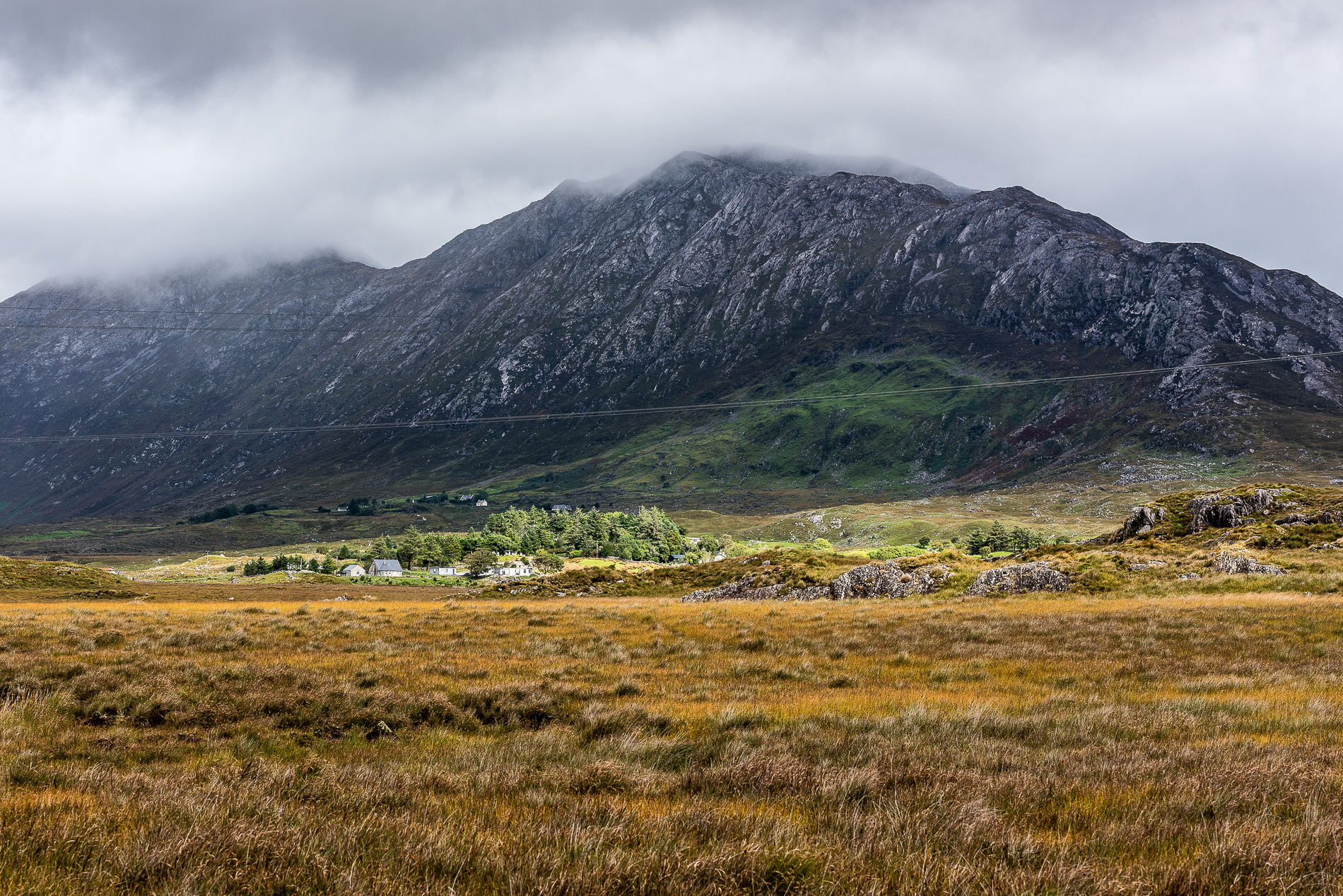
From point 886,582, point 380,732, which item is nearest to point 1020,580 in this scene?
point 886,582

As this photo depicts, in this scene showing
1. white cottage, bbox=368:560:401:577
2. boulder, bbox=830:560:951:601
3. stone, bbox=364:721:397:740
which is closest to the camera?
stone, bbox=364:721:397:740

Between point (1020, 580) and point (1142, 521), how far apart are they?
78.3 feet

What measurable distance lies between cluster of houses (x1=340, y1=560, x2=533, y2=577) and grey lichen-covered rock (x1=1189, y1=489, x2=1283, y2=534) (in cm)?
8393

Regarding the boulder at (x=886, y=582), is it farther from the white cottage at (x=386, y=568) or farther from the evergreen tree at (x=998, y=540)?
the white cottage at (x=386, y=568)

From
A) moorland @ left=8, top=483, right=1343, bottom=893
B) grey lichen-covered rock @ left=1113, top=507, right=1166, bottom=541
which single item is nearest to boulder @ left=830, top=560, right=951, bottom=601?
moorland @ left=8, top=483, right=1343, bottom=893

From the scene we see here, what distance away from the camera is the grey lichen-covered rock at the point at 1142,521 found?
50.9 meters

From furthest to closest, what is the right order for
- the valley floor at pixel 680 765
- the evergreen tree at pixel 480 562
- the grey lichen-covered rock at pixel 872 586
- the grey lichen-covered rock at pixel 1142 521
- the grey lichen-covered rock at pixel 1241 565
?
the evergreen tree at pixel 480 562 < the grey lichen-covered rock at pixel 1142 521 < the grey lichen-covered rock at pixel 872 586 < the grey lichen-covered rock at pixel 1241 565 < the valley floor at pixel 680 765

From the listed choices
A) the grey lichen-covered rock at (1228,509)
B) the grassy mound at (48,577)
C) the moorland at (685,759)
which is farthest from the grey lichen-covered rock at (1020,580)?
the grassy mound at (48,577)

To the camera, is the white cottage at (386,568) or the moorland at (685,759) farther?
the white cottage at (386,568)

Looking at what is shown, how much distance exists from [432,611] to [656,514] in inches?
4190

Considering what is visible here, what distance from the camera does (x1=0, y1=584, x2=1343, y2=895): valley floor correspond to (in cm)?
428

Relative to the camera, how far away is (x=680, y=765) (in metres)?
7.80

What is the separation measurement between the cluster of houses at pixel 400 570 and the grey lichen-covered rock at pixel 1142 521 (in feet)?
258

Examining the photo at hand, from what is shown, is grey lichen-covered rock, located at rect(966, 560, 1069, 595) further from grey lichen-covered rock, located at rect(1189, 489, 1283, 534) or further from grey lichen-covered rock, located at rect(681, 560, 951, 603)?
grey lichen-covered rock, located at rect(1189, 489, 1283, 534)
